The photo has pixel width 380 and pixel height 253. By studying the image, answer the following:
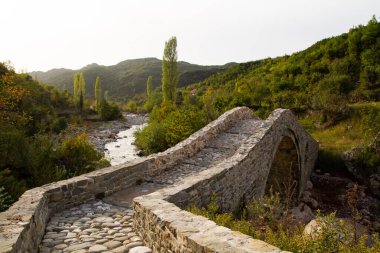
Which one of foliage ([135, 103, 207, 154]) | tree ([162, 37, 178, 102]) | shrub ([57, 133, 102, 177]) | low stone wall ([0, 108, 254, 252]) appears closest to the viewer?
low stone wall ([0, 108, 254, 252])

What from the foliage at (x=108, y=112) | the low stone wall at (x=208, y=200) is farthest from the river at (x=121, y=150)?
the foliage at (x=108, y=112)

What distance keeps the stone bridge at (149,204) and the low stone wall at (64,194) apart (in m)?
0.01

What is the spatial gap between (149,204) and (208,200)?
170cm

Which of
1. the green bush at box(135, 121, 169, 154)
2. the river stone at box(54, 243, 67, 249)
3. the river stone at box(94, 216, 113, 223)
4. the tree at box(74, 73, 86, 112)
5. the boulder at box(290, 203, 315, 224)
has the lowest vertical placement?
the boulder at box(290, 203, 315, 224)

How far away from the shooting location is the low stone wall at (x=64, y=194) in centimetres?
339

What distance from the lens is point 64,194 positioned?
523 cm

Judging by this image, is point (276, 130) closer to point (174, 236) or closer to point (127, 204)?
point (127, 204)

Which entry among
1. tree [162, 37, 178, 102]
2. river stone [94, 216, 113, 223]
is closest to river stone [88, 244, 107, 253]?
river stone [94, 216, 113, 223]

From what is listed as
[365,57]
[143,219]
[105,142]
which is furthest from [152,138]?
[365,57]

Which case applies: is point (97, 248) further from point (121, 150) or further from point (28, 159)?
point (121, 150)

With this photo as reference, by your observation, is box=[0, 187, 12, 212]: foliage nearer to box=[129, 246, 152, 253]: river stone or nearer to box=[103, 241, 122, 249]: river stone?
box=[103, 241, 122, 249]: river stone

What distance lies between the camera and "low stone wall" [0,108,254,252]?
11.1 feet

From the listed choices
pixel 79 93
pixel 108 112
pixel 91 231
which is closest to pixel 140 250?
pixel 91 231

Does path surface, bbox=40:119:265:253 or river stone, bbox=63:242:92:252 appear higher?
river stone, bbox=63:242:92:252
